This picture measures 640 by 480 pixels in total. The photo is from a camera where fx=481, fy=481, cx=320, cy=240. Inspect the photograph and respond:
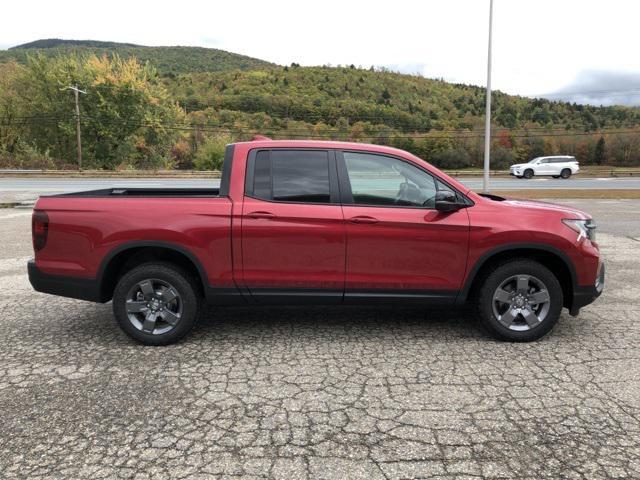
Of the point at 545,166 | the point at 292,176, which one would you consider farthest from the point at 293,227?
the point at 545,166

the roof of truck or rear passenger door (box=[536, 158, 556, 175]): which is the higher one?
rear passenger door (box=[536, 158, 556, 175])

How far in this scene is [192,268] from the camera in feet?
14.0

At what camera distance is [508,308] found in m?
4.22

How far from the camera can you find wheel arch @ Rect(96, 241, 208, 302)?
4.05 m

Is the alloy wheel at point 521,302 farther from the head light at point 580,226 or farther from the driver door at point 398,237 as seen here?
the head light at point 580,226

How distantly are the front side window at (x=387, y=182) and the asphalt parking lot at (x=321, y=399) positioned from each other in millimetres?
1259

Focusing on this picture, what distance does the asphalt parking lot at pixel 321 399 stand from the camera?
8.38 feet

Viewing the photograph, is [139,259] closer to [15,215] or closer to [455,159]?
[15,215]

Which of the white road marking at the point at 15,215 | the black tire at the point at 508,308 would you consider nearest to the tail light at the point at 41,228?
the black tire at the point at 508,308

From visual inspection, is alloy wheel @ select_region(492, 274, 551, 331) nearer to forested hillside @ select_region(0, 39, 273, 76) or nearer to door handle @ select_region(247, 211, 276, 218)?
door handle @ select_region(247, 211, 276, 218)

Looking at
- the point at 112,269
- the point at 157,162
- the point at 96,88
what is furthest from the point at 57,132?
the point at 112,269

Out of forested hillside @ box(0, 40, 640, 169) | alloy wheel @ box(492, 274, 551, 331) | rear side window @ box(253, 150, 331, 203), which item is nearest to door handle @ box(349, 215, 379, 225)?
rear side window @ box(253, 150, 331, 203)

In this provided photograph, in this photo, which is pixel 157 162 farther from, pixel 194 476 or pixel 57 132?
pixel 194 476

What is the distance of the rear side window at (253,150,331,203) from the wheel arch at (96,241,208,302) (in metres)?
0.81
